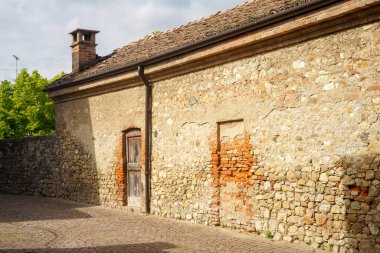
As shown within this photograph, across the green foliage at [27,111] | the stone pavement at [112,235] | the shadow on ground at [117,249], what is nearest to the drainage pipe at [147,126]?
the stone pavement at [112,235]

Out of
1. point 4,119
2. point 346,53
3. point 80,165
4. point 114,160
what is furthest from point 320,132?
point 4,119

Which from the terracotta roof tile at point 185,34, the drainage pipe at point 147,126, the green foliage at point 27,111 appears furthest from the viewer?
the green foliage at point 27,111

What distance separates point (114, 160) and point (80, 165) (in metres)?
1.93

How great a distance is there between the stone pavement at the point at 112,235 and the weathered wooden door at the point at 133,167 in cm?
53

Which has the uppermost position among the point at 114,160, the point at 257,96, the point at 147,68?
the point at 147,68

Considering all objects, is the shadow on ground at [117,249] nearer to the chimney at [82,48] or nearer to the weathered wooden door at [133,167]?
the weathered wooden door at [133,167]

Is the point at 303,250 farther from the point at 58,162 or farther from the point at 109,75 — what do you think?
the point at 58,162

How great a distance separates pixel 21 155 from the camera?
17.7 meters

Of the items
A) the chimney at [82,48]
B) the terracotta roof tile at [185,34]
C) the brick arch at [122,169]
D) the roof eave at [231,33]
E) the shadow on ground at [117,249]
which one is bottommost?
the shadow on ground at [117,249]

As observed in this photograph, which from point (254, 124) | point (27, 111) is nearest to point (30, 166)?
point (254, 124)

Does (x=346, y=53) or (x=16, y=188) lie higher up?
(x=346, y=53)

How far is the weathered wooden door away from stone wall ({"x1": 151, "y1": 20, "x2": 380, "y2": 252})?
1.36 meters

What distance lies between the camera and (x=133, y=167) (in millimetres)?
12656

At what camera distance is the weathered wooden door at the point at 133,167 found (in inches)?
492
